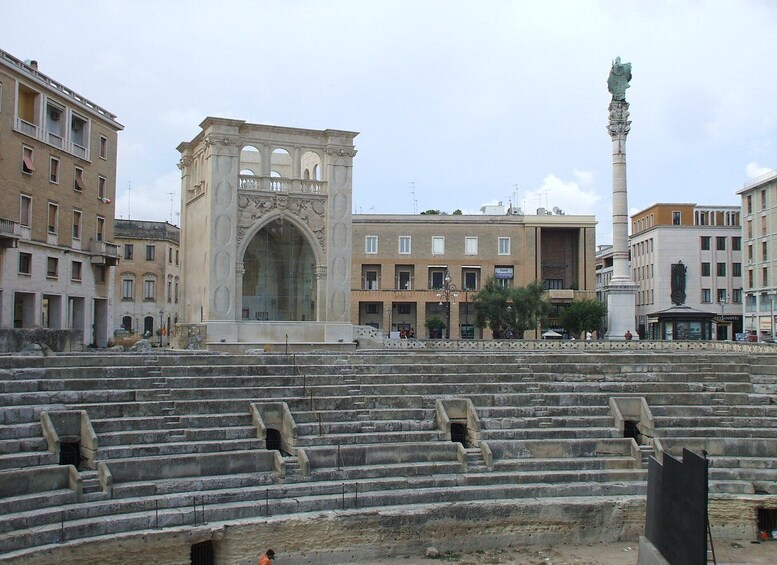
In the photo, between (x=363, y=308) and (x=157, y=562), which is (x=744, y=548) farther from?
(x=363, y=308)

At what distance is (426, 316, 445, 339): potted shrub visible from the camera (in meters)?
53.8

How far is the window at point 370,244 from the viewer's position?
5522cm

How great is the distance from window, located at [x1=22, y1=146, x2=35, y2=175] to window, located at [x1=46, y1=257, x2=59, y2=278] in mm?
3638

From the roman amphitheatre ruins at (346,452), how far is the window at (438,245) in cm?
3285

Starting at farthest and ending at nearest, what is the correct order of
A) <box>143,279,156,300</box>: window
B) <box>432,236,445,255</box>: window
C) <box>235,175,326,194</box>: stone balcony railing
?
<box>432,236,445,255</box>: window, <box>143,279,156,300</box>: window, <box>235,175,326,194</box>: stone balcony railing

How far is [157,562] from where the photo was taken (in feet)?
49.0

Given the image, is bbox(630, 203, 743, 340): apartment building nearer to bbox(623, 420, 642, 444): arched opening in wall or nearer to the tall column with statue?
the tall column with statue

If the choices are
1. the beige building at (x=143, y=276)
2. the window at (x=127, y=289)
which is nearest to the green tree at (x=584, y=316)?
the beige building at (x=143, y=276)

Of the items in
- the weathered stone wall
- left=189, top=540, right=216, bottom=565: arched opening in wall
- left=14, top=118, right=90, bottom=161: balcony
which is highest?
left=14, top=118, right=90, bottom=161: balcony

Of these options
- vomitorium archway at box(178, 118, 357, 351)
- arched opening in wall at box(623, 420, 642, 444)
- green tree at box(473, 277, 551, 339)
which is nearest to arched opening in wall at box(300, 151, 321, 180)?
vomitorium archway at box(178, 118, 357, 351)

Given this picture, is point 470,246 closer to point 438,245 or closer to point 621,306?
point 438,245

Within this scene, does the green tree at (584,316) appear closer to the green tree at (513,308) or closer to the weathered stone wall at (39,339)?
the green tree at (513,308)

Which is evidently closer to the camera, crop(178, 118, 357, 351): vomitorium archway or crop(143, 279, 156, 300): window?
crop(178, 118, 357, 351): vomitorium archway

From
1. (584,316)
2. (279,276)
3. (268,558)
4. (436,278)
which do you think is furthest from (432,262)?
(268,558)
